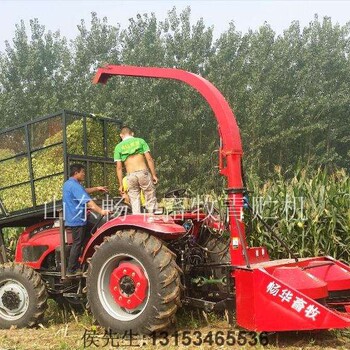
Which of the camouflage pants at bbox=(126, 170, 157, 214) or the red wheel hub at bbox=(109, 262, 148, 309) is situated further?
the camouflage pants at bbox=(126, 170, 157, 214)

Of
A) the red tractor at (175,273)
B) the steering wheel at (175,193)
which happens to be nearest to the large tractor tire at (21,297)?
the red tractor at (175,273)

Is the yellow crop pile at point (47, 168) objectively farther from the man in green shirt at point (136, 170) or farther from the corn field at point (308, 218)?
the corn field at point (308, 218)

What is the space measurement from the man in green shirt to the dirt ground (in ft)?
5.17

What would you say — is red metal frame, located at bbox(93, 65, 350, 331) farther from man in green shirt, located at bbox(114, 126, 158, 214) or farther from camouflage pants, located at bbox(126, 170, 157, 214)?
camouflage pants, located at bbox(126, 170, 157, 214)

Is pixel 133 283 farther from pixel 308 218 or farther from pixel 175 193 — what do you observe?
pixel 308 218

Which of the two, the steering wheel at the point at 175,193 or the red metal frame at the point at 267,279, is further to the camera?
the steering wheel at the point at 175,193

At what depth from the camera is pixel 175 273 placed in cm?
557

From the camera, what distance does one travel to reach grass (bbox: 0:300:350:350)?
17.6 feet

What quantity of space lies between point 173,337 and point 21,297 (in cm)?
216

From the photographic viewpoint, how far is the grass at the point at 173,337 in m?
5.36

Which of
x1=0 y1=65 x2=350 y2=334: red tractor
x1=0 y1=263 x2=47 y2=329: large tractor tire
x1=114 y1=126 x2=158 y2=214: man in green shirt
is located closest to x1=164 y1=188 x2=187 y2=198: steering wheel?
x1=0 y1=65 x2=350 y2=334: red tractor

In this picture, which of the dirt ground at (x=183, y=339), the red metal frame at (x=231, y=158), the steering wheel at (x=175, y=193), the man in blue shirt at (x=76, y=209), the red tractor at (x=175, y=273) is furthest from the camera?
the steering wheel at (x=175, y=193)

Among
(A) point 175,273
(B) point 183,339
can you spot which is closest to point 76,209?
(A) point 175,273

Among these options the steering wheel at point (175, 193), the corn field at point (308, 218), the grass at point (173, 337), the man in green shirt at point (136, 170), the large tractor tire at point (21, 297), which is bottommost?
the grass at point (173, 337)
